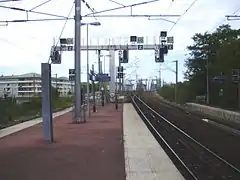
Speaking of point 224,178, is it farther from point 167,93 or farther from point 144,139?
point 167,93

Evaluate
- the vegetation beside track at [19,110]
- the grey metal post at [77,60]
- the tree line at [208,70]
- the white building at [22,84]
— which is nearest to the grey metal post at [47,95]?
the vegetation beside track at [19,110]

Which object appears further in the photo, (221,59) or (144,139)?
(221,59)

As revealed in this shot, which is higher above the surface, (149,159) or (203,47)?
(203,47)

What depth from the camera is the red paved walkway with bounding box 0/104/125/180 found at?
1277 cm

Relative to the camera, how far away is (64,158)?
16.0m

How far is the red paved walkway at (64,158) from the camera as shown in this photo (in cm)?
1277

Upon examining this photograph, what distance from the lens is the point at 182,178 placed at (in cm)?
1234

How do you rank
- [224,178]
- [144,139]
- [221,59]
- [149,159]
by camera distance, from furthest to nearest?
[221,59] → [144,139] → [149,159] → [224,178]

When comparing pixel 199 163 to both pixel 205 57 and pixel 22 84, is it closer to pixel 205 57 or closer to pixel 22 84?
pixel 205 57

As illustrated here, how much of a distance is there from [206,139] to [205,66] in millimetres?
45641

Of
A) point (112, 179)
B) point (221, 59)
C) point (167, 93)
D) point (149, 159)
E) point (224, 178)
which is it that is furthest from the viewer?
point (167, 93)

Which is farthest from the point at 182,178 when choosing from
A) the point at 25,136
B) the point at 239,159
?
the point at 25,136

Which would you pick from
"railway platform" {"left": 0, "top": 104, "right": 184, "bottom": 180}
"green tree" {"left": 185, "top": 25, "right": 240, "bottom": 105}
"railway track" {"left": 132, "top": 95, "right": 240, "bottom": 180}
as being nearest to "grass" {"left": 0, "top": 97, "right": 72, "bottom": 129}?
"railway platform" {"left": 0, "top": 104, "right": 184, "bottom": 180}

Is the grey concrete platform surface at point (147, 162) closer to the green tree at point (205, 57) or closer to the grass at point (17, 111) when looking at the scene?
the grass at point (17, 111)
